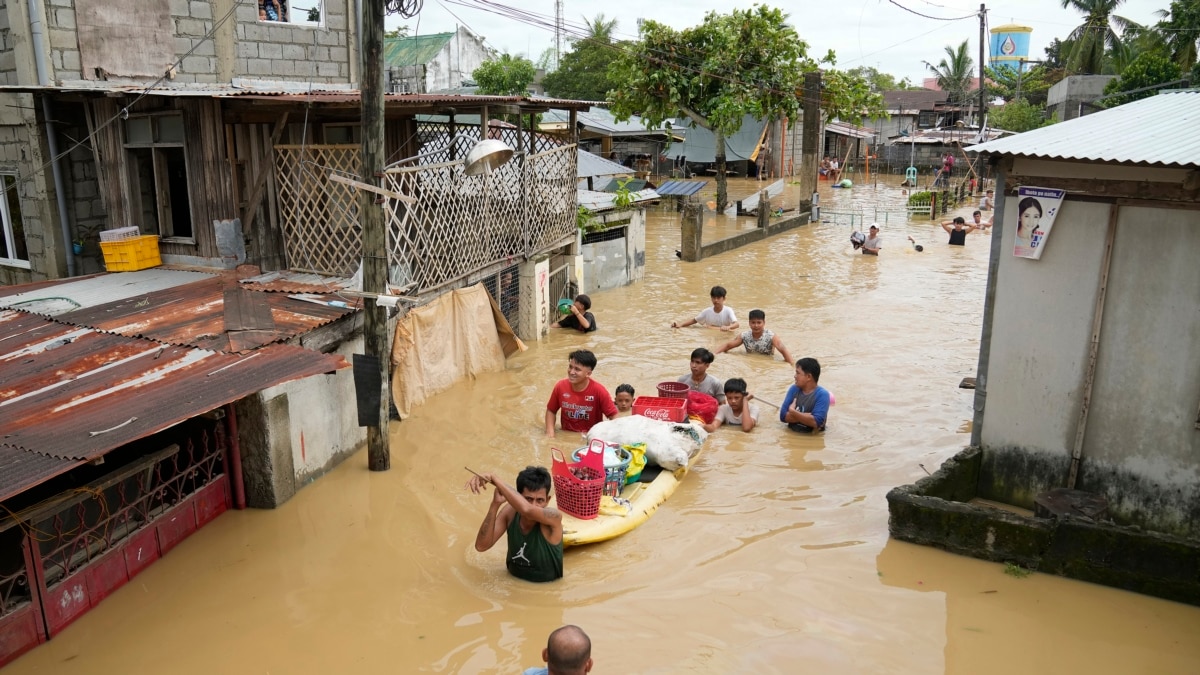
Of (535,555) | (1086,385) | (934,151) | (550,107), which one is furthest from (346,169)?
(934,151)

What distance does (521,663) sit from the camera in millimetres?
5500

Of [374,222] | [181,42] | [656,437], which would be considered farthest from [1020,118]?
[374,222]

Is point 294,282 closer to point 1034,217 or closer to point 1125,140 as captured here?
point 1034,217

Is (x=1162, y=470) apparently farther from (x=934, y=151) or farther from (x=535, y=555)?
(x=934, y=151)

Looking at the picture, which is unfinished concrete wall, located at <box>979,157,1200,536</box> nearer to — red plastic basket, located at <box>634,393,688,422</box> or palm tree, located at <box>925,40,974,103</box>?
red plastic basket, located at <box>634,393,688,422</box>

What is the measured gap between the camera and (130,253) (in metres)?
9.79

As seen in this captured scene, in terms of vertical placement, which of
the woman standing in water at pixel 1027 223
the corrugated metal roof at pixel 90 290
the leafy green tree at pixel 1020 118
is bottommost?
the corrugated metal roof at pixel 90 290

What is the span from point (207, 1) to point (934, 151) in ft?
141

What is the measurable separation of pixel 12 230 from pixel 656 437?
9.26 m

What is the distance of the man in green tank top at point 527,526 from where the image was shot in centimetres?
579

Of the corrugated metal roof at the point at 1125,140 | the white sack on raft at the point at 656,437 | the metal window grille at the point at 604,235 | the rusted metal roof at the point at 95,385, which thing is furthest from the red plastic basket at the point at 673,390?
the metal window grille at the point at 604,235

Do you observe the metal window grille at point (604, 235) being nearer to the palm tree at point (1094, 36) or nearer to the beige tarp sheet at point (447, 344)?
the beige tarp sheet at point (447, 344)

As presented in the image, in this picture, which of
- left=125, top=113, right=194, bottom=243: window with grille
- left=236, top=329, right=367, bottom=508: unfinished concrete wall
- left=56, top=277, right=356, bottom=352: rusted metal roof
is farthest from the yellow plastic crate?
left=236, top=329, right=367, bottom=508: unfinished concrete wall

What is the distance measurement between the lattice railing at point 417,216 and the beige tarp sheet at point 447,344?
375mm
